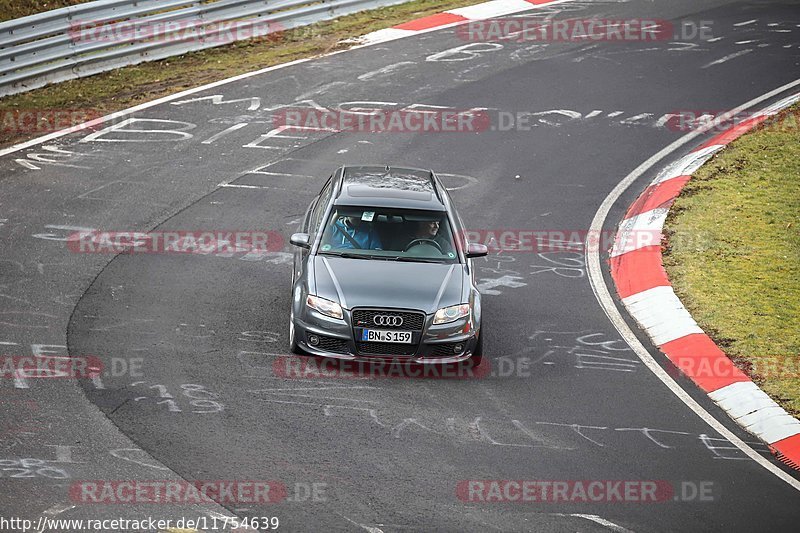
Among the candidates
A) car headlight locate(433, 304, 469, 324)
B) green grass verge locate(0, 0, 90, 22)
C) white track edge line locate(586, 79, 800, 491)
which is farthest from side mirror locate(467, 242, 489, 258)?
green grass verge locate(0, 0, 90, 22)

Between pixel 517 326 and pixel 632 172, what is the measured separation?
598cm

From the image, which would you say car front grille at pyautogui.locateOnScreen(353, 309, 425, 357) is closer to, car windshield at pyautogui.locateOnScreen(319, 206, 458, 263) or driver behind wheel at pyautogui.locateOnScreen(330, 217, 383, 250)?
car windshield at pyautogui.locateOnScreen(319, 206, 458, 263)

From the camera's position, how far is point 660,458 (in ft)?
29.5

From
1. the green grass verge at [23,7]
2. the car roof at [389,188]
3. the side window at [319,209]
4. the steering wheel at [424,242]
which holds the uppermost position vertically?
the green grass verge at [23,7]

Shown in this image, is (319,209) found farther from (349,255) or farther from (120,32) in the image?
(120,32)

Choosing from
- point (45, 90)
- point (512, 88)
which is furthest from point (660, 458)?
point (45, 90)

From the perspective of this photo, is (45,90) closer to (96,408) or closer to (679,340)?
(96,408)

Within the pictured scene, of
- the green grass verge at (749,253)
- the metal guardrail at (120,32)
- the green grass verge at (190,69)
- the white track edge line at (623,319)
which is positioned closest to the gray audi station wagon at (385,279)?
the white track edge line at (623,319)

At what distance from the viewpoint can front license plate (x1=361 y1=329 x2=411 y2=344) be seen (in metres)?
10.1

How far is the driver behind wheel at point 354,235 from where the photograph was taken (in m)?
11.1

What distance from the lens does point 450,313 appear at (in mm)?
10312

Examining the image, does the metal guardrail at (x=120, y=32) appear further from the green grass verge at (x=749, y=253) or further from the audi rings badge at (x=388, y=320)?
the audi rings badge at (x=388, y=320)

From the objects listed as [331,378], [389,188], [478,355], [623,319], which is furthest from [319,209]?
[623,319]

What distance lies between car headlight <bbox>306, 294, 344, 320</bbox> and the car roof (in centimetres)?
151
